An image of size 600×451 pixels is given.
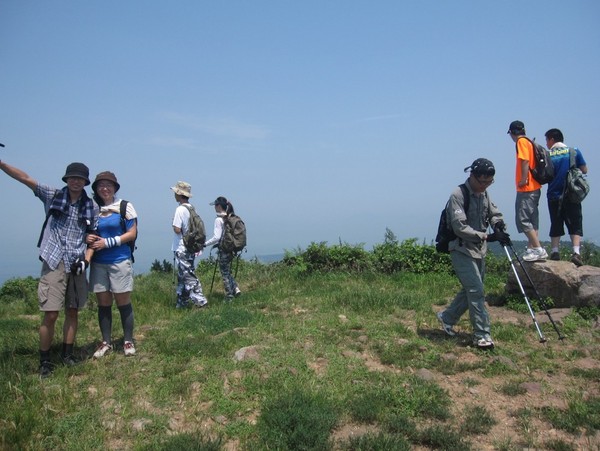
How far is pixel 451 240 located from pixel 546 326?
208 cm

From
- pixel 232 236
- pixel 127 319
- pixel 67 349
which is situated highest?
pixel 232 236

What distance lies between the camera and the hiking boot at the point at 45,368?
5.53 metres

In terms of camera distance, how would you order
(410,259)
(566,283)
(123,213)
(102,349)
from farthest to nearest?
(410,259) → (566,283) → (102,349) → (123,213)

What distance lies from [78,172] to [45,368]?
228 cm

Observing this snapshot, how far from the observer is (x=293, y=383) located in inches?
203

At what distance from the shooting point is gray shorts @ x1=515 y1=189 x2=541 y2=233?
8055mm

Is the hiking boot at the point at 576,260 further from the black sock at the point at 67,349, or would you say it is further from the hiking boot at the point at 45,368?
the hiking boot at the point at 45,368

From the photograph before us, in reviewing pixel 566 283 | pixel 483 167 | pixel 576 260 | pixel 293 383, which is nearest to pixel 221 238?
pixel 293 383

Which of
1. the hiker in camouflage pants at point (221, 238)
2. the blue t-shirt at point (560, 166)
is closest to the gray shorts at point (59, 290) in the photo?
the hiker in camouflage pants at point (221, 238)

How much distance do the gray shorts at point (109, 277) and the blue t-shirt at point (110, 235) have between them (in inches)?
2.5

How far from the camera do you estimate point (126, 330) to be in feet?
20.8

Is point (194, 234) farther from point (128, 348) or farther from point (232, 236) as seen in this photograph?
point (128, 348)

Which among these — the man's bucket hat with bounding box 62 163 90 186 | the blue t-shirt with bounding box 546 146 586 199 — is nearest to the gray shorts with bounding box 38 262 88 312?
the man's bucket hat with bounding box 62 163 90 186

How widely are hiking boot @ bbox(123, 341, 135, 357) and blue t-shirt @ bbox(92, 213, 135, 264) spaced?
1092mm
